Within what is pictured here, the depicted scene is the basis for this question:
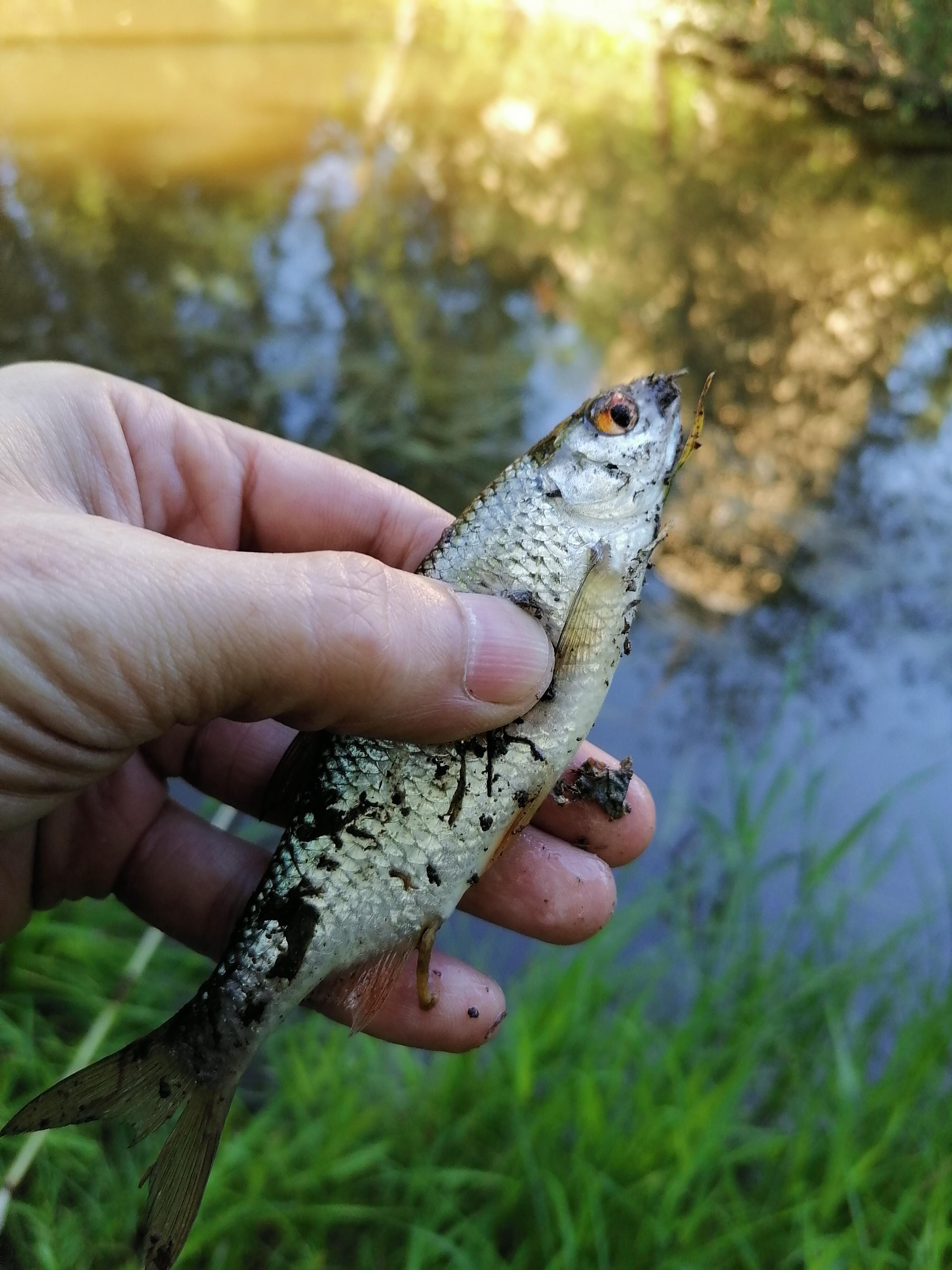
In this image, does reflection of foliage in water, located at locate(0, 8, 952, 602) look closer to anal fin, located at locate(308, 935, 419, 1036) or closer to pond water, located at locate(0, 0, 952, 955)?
pond water, located at locate(0, 0, 952, 955)

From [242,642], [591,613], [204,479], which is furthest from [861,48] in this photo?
[242,642]

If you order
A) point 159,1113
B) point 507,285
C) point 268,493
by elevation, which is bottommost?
point 159,1113

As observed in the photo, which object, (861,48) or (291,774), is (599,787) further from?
(861,48)

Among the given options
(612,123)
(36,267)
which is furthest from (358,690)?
Answer: (612,123)

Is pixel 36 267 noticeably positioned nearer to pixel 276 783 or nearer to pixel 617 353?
pixel 617 353

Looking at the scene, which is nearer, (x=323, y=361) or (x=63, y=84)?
(x=323, y=361)
